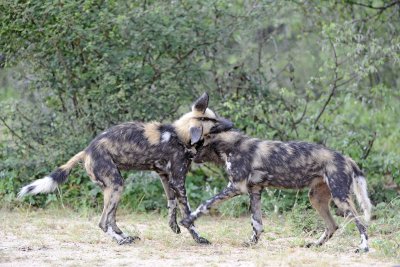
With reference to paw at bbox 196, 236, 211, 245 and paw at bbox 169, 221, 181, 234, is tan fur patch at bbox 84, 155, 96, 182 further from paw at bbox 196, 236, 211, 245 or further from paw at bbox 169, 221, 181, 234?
paw at bbox 196, 236, 211, 245

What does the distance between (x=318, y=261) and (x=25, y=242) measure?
2.64m

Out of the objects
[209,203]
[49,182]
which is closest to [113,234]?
[49,182]

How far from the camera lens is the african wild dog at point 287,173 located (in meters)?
6.89

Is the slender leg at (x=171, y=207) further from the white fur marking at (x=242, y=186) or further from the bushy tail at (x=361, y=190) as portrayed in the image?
the bushy tail at (x=361, y=190)

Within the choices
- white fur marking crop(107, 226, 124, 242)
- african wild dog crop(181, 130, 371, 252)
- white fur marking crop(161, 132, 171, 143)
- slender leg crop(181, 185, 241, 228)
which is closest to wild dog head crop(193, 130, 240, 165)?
african wild dog crop(181, 130, 371, 252)

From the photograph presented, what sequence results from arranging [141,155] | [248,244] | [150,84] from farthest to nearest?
[150,84], [141,155], [248,244]

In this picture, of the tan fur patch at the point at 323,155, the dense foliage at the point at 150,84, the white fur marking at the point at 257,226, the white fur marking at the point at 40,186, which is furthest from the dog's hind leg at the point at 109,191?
the dense foliage at the point at 150,84

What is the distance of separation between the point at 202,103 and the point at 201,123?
18 cm

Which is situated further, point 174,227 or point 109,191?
point 174,227

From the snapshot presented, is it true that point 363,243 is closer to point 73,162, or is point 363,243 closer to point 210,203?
point 210,203

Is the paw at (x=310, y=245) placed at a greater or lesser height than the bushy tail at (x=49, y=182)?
lesser

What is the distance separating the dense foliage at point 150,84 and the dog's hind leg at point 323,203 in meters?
A: 1.57

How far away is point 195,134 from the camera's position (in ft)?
23.6

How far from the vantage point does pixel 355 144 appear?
9617 mm
